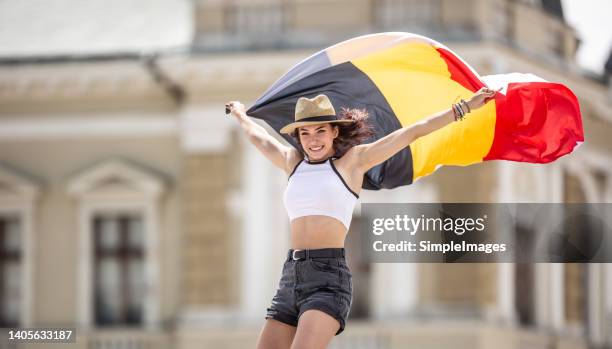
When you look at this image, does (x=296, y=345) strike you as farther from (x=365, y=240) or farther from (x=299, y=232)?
(x=365, y=240)

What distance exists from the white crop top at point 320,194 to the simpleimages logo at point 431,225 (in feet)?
6.12

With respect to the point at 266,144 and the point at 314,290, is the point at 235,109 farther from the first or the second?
the point at 314,290

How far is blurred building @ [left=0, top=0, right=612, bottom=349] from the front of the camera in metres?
24.2

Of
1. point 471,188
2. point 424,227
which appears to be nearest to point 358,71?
point 424,227

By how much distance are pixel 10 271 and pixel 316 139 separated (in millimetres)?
18179

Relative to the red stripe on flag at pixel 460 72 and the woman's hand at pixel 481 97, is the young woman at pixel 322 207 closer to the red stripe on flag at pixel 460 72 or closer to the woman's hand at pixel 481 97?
the woman's hand at pixel 481 97

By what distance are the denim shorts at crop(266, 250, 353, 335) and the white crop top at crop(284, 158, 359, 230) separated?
0.80 feet

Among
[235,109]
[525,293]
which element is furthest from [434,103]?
[525,293]

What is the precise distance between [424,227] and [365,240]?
14039 mm

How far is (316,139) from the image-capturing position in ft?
27.6

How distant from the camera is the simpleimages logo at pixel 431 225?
10297mm

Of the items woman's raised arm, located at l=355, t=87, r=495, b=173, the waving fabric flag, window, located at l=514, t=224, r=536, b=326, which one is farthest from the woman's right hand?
window, located at l=514, t=224, r=536, b=326

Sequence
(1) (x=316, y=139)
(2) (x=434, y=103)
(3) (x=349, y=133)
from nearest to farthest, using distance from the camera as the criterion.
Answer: (1) (x=316, y=139), (3) (x=349, y=133), (2) (x=434, y=103)

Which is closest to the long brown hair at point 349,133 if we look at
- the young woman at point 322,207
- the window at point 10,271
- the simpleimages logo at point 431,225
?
the young woman at point 322,207
